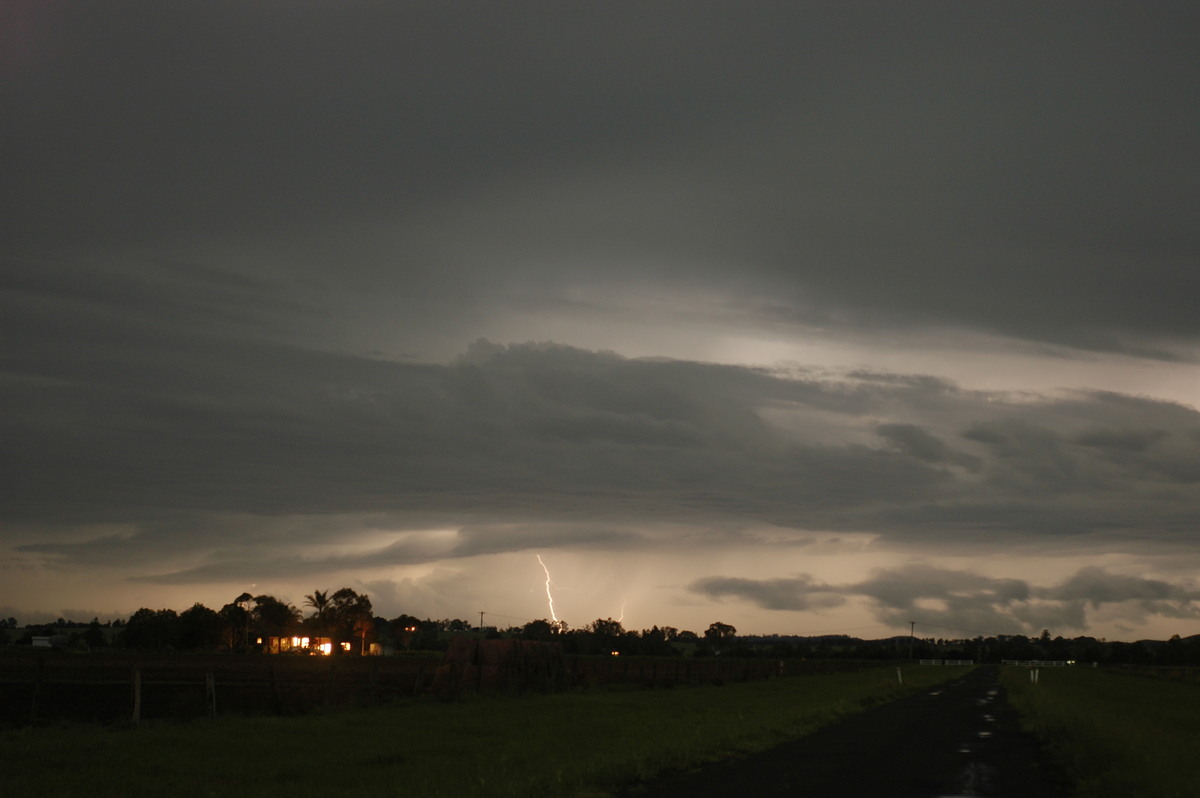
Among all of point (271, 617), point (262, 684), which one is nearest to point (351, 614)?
point (271, 617)

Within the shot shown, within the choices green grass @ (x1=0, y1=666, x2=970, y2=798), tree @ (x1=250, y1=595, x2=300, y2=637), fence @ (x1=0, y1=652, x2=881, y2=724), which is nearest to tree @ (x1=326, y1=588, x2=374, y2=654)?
tree @ (x1=250, y1=595, x2=300, y2=637)

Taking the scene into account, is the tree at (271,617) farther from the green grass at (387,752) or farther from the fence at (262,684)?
the green grass at (387,752)

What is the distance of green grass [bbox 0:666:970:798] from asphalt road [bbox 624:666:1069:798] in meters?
0.99

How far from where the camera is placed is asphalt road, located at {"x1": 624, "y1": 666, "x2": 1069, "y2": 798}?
17438 mm

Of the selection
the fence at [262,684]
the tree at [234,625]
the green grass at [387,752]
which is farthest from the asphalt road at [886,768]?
the tree at [234,625]

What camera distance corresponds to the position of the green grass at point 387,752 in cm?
1702

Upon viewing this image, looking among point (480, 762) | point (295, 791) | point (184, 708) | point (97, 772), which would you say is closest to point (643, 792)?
point (480, 762)

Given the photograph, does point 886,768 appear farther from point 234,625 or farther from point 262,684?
point 234,625

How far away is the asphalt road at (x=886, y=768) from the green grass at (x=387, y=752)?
99cm

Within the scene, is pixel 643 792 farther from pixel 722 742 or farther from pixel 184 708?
pixel 184 708

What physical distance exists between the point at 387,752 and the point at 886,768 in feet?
34.0

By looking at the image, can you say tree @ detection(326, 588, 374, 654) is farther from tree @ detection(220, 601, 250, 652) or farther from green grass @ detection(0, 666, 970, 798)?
green grass @ detection(0, 666, 970, 798)

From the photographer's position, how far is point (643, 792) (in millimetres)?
16969

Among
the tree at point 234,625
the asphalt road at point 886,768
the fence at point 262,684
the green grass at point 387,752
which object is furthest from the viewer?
the tree at point 234,625
